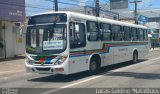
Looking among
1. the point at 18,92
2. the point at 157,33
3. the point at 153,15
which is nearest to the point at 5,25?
the point at 18,92

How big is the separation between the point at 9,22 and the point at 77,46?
15.8m

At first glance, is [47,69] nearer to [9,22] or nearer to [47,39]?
[47,39]

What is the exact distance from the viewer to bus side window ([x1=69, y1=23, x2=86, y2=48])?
14.6m

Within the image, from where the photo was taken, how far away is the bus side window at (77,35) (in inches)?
575

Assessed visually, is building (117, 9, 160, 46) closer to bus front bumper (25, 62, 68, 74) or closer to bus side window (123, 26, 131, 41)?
bus side window (123, 26, 131, 41)

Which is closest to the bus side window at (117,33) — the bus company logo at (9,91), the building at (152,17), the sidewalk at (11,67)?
the sidewalk at (11,67)

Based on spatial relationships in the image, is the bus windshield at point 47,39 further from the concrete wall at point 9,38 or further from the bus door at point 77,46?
the concrete wall at point 9,38

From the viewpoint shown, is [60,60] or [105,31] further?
[105,31]

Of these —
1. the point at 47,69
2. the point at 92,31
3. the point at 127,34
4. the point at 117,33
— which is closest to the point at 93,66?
the point at 92,31

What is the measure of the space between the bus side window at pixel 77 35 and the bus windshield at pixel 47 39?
0.39 m

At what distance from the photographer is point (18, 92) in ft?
39.0

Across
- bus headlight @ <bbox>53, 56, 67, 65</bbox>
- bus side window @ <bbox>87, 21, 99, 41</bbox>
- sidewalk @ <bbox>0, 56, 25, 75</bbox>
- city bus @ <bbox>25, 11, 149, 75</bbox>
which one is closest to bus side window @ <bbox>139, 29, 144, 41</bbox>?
city bus @ <bbox>25, 11, 149, 75</bbox>

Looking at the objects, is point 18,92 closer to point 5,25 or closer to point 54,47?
point 54,47

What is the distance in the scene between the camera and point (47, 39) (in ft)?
47.9
